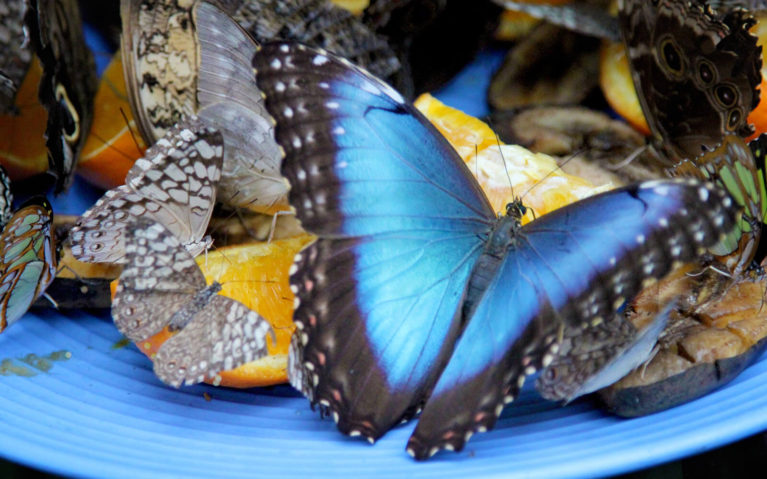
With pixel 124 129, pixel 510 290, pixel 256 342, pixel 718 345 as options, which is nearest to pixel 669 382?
pixel 718 345

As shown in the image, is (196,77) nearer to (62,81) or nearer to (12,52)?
(62,81)

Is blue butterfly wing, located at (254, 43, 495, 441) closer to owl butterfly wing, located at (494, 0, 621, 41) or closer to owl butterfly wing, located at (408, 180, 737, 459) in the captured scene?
owl butterfly wing, located at (408, 180, 737, 459)

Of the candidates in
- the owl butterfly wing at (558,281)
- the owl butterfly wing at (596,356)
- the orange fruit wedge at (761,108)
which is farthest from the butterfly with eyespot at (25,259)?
the orange fruit wedge at (761,108)

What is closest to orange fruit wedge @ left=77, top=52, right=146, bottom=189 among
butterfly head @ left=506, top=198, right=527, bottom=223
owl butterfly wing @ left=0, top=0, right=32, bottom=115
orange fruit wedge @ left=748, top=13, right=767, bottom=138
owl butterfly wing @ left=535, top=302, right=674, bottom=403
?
owl butterfly wing @ left=0, top=0, right=32, bottom=115

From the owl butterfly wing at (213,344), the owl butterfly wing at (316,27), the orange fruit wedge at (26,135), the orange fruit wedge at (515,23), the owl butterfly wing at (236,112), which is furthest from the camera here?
the orange fruit wedge at (515,23)

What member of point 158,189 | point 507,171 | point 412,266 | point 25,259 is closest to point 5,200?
point 25,259

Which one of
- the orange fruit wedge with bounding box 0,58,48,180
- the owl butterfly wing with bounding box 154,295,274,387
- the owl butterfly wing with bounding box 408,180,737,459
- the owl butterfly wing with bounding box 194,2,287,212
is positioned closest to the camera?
the owl butterfly wing with bounding box 408,180,737,459

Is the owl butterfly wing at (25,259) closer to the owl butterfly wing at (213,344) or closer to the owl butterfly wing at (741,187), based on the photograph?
the owl butterfly wing at (213,344)
